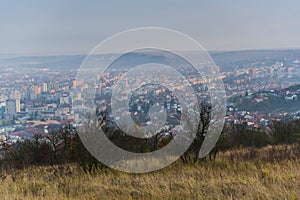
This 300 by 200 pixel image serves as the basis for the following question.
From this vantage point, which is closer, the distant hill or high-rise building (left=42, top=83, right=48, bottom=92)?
high-rise building (left=42, top=83, right=48, bottom=92)

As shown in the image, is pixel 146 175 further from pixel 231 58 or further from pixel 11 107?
pixel 231 58

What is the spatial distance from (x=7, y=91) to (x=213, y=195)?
49.3ft

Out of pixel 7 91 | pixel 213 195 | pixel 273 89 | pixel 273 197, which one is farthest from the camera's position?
pixel 273 89

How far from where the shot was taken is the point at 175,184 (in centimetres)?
543

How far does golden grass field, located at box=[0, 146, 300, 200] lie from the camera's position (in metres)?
4.68

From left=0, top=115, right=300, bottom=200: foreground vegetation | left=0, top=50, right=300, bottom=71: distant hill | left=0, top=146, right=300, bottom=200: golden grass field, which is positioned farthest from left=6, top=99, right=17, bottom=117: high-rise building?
left=0, top=146, right=300, bottom=200: golden grass field

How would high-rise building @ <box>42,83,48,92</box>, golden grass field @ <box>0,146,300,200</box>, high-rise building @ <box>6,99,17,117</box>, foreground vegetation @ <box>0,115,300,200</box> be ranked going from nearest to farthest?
1. golden grass field @ <box>0,146,300,200</box>
2. foreground vegetation @ <box>0,115,300,200</box>
3. high-rise building @ <box>6,99,17,117</box>
4. high-rise building @ <box>42,83,48,92</box>

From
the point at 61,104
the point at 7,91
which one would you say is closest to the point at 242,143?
the point at 61,104

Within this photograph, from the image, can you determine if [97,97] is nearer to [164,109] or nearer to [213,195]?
[164,109]

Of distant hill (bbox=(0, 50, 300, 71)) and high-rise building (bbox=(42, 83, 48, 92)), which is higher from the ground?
distant hill (bbox=(0, 50, 300, 71))

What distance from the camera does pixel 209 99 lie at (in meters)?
9.59

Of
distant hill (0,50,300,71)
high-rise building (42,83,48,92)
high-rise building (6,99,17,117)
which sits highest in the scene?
distant hill (0,50,300,71)

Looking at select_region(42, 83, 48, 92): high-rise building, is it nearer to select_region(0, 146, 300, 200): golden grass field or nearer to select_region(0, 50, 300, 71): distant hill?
select_region(0, 50, 300, 71): distant hill

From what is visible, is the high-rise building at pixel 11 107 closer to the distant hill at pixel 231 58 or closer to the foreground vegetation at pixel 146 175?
the distant hill at pixel 231 58
